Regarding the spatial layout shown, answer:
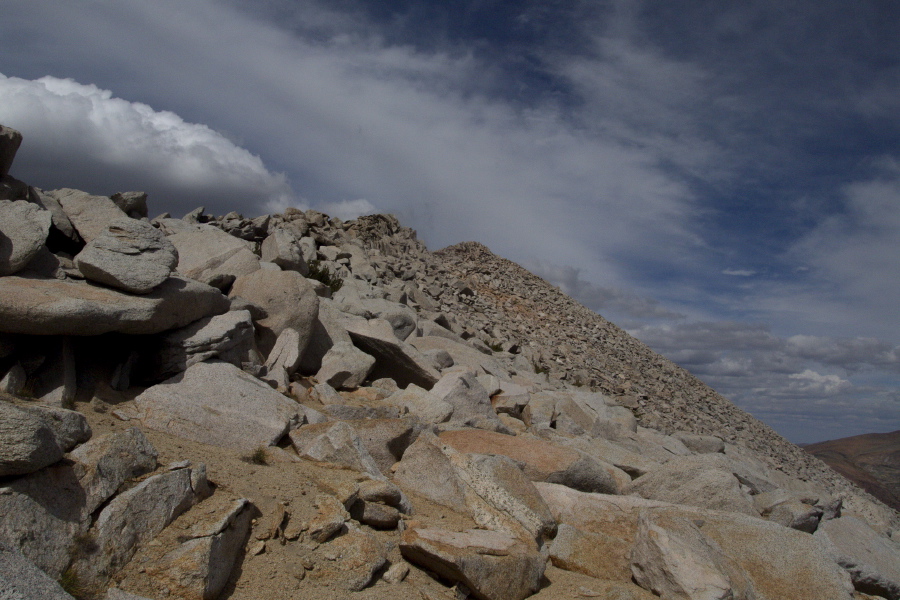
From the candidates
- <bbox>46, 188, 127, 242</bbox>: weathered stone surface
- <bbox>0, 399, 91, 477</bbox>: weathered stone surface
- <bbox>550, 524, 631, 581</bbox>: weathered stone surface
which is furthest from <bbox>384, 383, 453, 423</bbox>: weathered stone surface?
<bbox>46, 188, 127, 242</bbox>: weathered stone surface

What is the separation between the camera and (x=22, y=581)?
2623 mm

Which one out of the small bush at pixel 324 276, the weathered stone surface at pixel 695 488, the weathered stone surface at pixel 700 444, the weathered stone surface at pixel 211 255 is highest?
the small bush at pixel 324 276

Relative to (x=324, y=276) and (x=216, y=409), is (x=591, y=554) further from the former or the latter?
(x=324, y=276)

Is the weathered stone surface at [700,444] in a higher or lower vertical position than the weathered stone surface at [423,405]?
higher

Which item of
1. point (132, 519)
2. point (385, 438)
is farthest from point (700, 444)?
point (132, 519)

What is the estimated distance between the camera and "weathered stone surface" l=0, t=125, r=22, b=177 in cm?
762

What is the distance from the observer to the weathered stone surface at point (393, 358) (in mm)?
9984

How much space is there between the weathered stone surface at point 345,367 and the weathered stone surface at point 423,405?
0.76m

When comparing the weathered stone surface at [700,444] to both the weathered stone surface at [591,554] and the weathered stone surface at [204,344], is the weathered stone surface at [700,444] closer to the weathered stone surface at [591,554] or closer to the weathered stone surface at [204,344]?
the weathered stone surface at [591,554]

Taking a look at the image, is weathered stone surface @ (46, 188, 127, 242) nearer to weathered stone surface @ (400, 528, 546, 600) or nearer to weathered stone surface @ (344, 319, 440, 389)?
weathered stone surface @ (344, 319, 440, 389)

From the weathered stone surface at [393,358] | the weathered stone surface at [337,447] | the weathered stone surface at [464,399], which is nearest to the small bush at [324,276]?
the weathered stone surface at [393,358]

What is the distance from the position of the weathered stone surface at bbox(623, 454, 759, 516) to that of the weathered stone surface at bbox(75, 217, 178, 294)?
6.31 metres

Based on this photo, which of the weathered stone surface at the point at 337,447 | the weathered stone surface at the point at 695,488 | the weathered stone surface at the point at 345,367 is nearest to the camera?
the weathered stone surface at the point at 337,447

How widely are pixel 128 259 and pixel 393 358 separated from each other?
475cm
